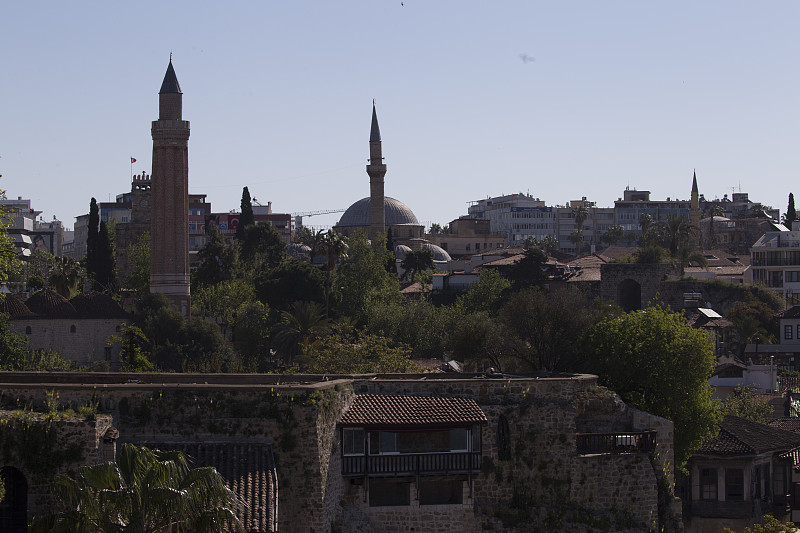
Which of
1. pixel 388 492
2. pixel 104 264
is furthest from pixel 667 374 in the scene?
pixel 104 264

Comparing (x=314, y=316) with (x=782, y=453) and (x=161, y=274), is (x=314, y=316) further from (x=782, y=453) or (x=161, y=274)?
(x=782, y=453)

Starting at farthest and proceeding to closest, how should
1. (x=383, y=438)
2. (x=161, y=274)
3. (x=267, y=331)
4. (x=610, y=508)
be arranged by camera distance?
1. (x=161, y=274)
2. (x=267, y=331)
3. (x=610, y=508)
4. (x=383, y=438)

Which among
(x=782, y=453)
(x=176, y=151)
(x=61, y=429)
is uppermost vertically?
(x=176, y=151)

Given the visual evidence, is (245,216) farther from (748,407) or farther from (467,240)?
(748,407)

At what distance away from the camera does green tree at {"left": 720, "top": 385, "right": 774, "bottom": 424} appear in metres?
49.1

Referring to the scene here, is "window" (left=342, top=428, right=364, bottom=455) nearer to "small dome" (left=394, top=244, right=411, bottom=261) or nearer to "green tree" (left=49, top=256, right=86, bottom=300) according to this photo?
"green tree" (left=49, top=256, right=86, bottom=300)

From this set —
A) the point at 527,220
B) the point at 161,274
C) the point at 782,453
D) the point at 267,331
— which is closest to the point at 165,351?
the point at 267,331

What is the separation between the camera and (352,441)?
84.5 ft

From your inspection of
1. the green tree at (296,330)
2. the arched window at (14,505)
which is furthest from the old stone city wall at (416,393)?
the green tree at (296,330)

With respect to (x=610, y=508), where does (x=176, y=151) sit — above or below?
above

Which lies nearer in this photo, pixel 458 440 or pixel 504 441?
pixel 458 440

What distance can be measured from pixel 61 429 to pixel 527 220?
17460 cm

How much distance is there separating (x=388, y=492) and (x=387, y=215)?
135078 millimetres

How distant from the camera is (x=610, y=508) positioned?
90.9 feet
